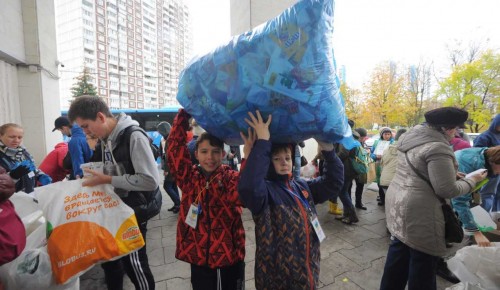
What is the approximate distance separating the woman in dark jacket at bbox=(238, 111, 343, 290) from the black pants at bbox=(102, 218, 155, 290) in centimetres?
97

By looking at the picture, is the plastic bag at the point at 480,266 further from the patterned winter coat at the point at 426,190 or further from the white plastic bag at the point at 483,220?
the white plastic bag at the point at 483,220

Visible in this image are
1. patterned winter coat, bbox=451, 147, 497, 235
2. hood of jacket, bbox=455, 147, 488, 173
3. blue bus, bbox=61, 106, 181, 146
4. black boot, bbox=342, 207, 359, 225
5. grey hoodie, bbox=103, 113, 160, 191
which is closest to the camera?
grey hoodie, bbox=103, 113, 160, 191

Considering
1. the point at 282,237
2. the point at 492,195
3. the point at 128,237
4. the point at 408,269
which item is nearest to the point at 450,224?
the point at 408,269

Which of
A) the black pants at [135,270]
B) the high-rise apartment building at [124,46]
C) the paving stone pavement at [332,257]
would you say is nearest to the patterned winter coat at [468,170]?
the paving stone pavement at [332,257]

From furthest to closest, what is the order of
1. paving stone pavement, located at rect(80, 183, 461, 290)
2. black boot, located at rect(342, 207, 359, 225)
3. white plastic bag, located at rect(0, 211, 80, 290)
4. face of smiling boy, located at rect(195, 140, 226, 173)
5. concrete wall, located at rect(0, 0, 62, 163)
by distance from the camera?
concrete wall, located at rect(0, 0, 62, 163), black boot, located at rect(342, 207, 359, 225), paving stone pavement, located at rect(80, 183, 461, 290), face of smiling boy, located at rect(195, 140, 226, 173), white plastic bag, located at rect(0, 211, 80, 290)

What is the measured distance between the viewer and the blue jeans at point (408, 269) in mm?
1783

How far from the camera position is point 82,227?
1480 mm

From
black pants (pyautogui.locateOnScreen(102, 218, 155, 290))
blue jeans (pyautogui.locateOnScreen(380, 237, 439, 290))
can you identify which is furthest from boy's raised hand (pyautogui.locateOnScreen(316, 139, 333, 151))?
black pants (pyautogui.locateOnScreen(102, 218, 155, 290))

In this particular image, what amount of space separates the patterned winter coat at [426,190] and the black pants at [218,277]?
4.08 ft

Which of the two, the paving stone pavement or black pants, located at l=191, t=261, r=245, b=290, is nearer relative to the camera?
black pants, located at l=191, t=261, r=245, b=290

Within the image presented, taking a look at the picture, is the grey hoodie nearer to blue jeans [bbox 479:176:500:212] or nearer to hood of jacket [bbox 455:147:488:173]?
hood of jacket [bbox 455:147:488:173]

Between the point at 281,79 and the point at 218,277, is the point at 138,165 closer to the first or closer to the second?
the point at 218,277

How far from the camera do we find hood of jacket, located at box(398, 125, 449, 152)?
1767 millimetres

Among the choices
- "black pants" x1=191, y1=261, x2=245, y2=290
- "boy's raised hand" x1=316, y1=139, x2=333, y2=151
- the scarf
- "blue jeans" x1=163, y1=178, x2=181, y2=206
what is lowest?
"blue jeans" x1=163, y1=178, x2=181, y2=206
